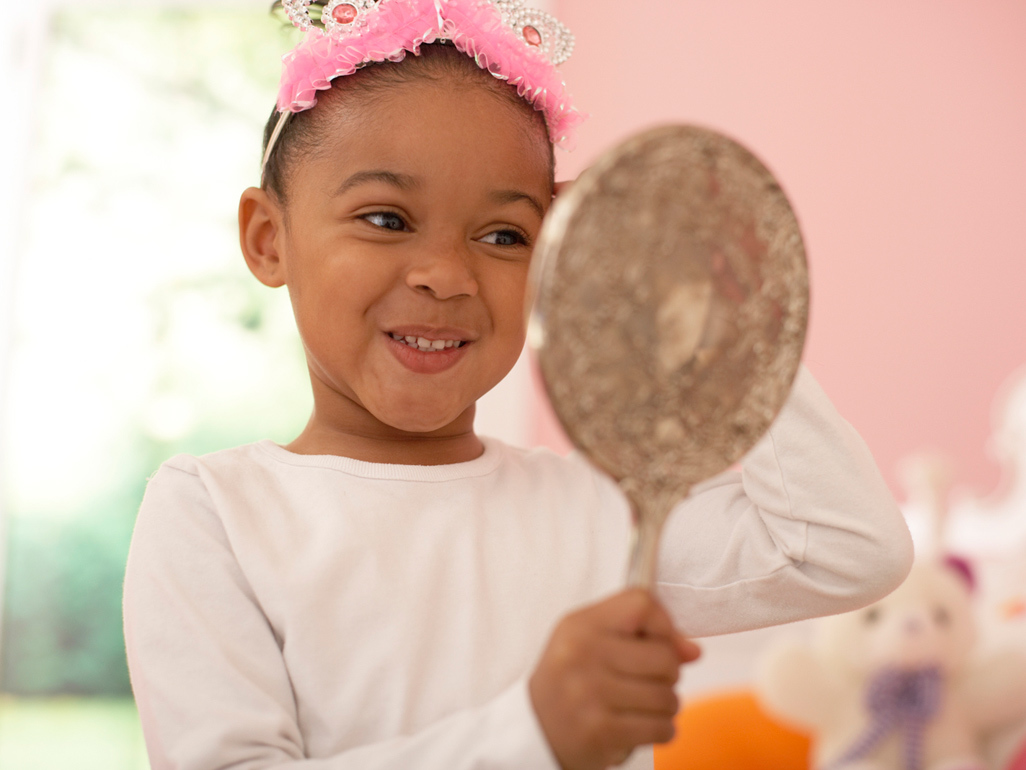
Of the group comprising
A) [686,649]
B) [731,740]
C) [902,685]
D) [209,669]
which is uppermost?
[686,649]

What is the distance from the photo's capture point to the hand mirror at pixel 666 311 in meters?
0.46

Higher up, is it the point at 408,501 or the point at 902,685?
the point at 408,501

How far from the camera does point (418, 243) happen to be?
2.51 ft

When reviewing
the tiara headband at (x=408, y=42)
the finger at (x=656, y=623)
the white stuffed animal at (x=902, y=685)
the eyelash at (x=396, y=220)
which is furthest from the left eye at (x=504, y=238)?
the white stuffed animal at (x=902, y=685)

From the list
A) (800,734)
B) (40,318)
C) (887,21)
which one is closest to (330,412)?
(800,734)

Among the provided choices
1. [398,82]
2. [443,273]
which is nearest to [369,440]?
[443,273]

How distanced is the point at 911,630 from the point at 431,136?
117 cm

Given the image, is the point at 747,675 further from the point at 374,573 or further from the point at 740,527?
the point at 374,573

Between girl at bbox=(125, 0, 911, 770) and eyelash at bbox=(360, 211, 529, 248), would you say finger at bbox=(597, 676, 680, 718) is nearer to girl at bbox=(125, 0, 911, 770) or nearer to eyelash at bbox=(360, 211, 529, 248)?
girl at bbox=(125, 0, 911, 770)

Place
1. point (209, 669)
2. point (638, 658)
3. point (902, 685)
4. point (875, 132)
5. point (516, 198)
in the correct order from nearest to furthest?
1. point (638, 658)
2. point (209, 669)
3. point (516, 198)
4. point (902, 685)
5. point (875, 132)

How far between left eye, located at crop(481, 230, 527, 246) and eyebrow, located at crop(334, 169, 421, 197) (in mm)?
78

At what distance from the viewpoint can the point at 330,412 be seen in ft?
2.86

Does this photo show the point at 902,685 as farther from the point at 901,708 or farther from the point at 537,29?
the point at 537,29

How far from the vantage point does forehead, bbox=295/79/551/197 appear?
0.75 metres
